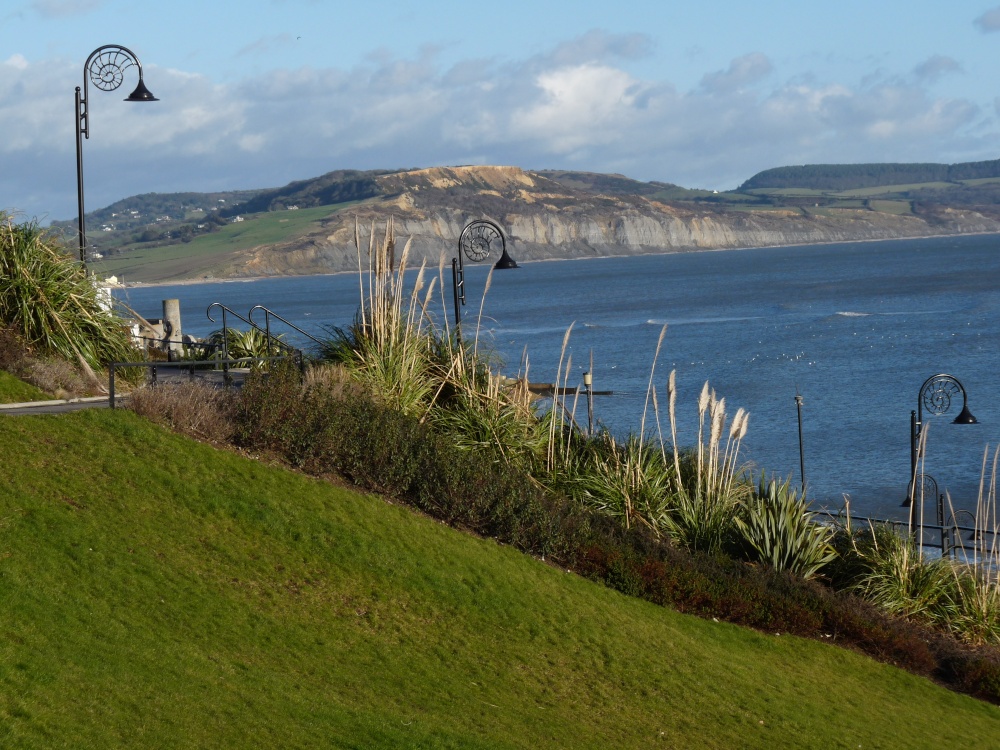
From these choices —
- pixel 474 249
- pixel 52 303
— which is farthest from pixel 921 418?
pixel 52 303

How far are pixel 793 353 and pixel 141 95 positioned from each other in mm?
54374

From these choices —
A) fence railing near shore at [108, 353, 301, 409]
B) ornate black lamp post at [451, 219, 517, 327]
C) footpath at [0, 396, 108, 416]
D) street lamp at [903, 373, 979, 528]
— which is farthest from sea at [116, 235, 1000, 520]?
footpath at [0, 396, 108, 416]

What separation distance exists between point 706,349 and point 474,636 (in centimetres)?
6566

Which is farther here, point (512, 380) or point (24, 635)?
point (512, 380)

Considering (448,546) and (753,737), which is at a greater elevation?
(448,546)

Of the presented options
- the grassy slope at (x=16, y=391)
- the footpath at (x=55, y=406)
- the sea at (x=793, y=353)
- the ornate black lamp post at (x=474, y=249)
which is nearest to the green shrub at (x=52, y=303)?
the grassy slope at (x=16, y=391)

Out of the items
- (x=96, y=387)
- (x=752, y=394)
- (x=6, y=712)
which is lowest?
(x=752, y=394)

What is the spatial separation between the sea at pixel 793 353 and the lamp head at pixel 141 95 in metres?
3.40

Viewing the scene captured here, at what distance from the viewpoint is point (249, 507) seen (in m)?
11.7

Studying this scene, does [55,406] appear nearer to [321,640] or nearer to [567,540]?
[567,540]

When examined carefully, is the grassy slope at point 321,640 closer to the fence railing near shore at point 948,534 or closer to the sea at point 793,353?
the sea at point 793,353

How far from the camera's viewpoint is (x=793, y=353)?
70.1 m

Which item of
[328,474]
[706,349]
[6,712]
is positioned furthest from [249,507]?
[706,349]

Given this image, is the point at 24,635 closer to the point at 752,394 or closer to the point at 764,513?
the point at 764,513
